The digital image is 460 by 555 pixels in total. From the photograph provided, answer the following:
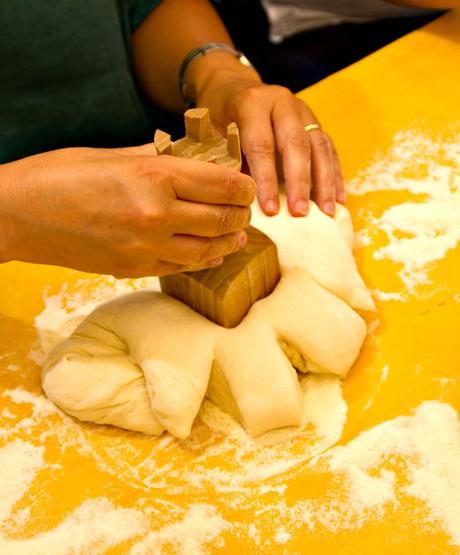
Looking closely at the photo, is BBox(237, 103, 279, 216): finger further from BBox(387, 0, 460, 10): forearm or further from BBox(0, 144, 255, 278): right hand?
BBox(387, 0, 460, 10): forearm

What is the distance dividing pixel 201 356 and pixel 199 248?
21 cm

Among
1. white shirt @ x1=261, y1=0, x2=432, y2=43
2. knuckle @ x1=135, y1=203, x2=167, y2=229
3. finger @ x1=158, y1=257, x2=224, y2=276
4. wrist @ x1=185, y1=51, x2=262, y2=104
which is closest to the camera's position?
knuckle @ x1=135, y1=203, x2=167, y2=229

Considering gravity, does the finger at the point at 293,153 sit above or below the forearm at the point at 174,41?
below

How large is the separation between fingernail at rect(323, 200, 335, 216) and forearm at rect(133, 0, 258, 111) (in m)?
0.51

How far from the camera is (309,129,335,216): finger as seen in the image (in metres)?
1.37

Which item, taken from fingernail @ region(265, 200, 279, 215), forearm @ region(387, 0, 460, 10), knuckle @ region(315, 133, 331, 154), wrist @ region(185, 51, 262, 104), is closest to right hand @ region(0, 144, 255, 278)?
fingernail @ region(265, 200, 279, 215)

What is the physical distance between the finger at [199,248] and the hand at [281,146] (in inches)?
11.0

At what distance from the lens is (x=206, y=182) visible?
0.94 m

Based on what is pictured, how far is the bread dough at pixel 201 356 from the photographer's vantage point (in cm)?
110

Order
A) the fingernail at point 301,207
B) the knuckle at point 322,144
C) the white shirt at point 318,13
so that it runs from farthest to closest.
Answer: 1. the white shirt at point 318,13
2. the knuckle at point 322,144
3. the fingernail at point 301,207

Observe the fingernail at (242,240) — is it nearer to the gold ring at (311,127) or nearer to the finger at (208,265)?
the finger at (208,265)

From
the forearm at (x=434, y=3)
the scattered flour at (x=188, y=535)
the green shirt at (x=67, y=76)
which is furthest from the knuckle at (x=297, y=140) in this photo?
the forearm at (x=434, y=3)

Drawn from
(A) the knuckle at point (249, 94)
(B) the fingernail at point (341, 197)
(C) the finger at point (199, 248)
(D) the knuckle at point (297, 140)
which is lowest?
(B) the fingernail at point (341, 197)

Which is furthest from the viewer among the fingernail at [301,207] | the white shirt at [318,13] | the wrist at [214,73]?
the white shirt at [318,13]
